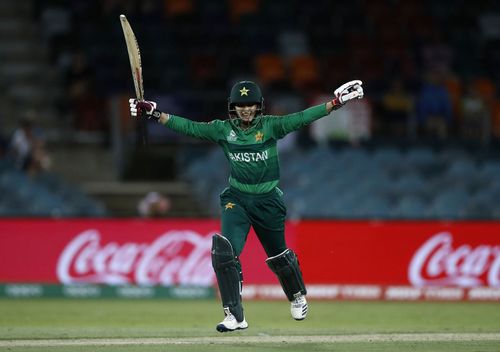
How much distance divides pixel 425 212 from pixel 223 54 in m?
5.18

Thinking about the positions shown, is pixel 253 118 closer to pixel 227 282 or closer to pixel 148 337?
pixel 227 282

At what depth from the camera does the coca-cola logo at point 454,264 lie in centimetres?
1568

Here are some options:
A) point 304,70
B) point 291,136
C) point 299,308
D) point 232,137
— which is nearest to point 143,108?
point 232,137

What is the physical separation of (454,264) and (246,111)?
700 centimetres

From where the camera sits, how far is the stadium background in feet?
52.0

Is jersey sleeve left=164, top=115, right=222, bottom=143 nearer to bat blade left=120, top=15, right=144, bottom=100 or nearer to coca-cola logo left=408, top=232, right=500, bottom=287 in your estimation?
bat blade left=120, top=15, right=144, bottom=100

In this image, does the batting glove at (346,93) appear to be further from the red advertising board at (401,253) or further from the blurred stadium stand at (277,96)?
the blurred stadium stand at (277,96)

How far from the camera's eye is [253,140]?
954 cm

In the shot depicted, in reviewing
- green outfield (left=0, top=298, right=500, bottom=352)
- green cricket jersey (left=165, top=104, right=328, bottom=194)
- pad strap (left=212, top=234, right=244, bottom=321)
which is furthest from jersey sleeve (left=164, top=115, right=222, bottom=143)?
green outfield (left=0, top=298, right=500, bottom=352)

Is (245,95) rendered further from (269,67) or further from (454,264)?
(269,67)

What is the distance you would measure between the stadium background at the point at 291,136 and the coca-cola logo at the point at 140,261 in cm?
9

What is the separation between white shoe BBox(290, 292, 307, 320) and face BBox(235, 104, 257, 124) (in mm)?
1591

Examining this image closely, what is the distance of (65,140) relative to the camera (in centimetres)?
1947

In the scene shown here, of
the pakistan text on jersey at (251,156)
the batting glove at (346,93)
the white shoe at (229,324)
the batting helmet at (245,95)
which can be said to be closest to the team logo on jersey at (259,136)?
the pakistan text on jersey at (251,156)
